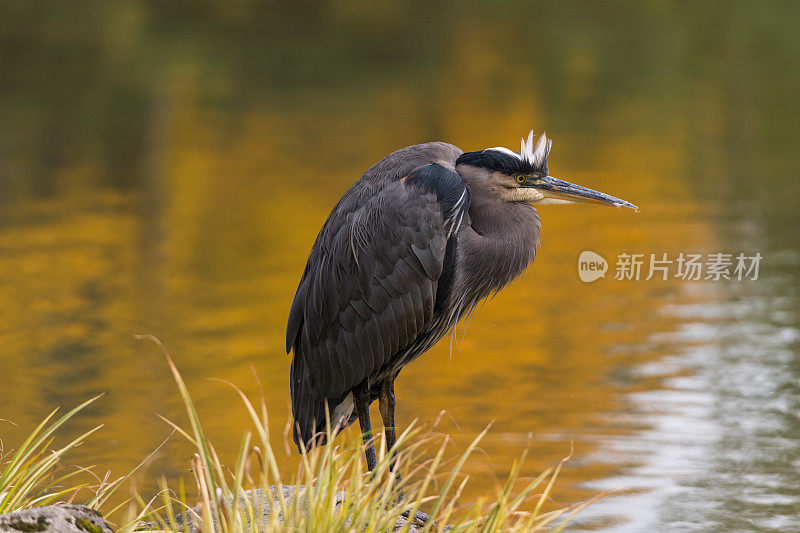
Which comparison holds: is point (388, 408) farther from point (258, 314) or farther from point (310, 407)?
point (258, 314)

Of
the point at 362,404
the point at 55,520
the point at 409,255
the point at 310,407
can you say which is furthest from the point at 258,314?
the point at 55,520

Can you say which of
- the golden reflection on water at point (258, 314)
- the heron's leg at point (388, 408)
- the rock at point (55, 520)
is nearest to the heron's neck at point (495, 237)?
the heron's leg at point (388, 408)

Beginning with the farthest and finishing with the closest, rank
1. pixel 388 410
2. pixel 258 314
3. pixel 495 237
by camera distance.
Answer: pixel 258 314 → pixel 388 410 → pixel 495 237

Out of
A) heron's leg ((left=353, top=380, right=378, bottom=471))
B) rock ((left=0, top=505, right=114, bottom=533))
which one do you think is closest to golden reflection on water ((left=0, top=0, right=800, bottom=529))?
heron's leg ((left=353, top=380, right=378, bottom=471))

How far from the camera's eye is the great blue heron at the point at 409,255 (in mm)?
4598

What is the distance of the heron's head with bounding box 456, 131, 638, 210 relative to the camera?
457 cm

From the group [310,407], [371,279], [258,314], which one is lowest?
[258,314]

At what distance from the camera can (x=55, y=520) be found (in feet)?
11.7

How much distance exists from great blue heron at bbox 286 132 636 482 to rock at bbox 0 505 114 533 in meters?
1.08

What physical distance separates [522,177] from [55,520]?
2.20 meters

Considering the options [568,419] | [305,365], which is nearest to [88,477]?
[305,365]

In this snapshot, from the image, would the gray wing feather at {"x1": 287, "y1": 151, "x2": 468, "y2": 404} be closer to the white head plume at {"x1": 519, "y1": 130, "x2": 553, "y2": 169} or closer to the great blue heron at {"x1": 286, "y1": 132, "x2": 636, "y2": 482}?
the great blue heron at {"x1": 286, "y1": 132, "x2": 636, "y2": 482}

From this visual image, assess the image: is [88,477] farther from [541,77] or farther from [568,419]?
[541,77]

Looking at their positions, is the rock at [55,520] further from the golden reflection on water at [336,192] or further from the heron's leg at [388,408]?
the golden reflection on water at [336,192]
